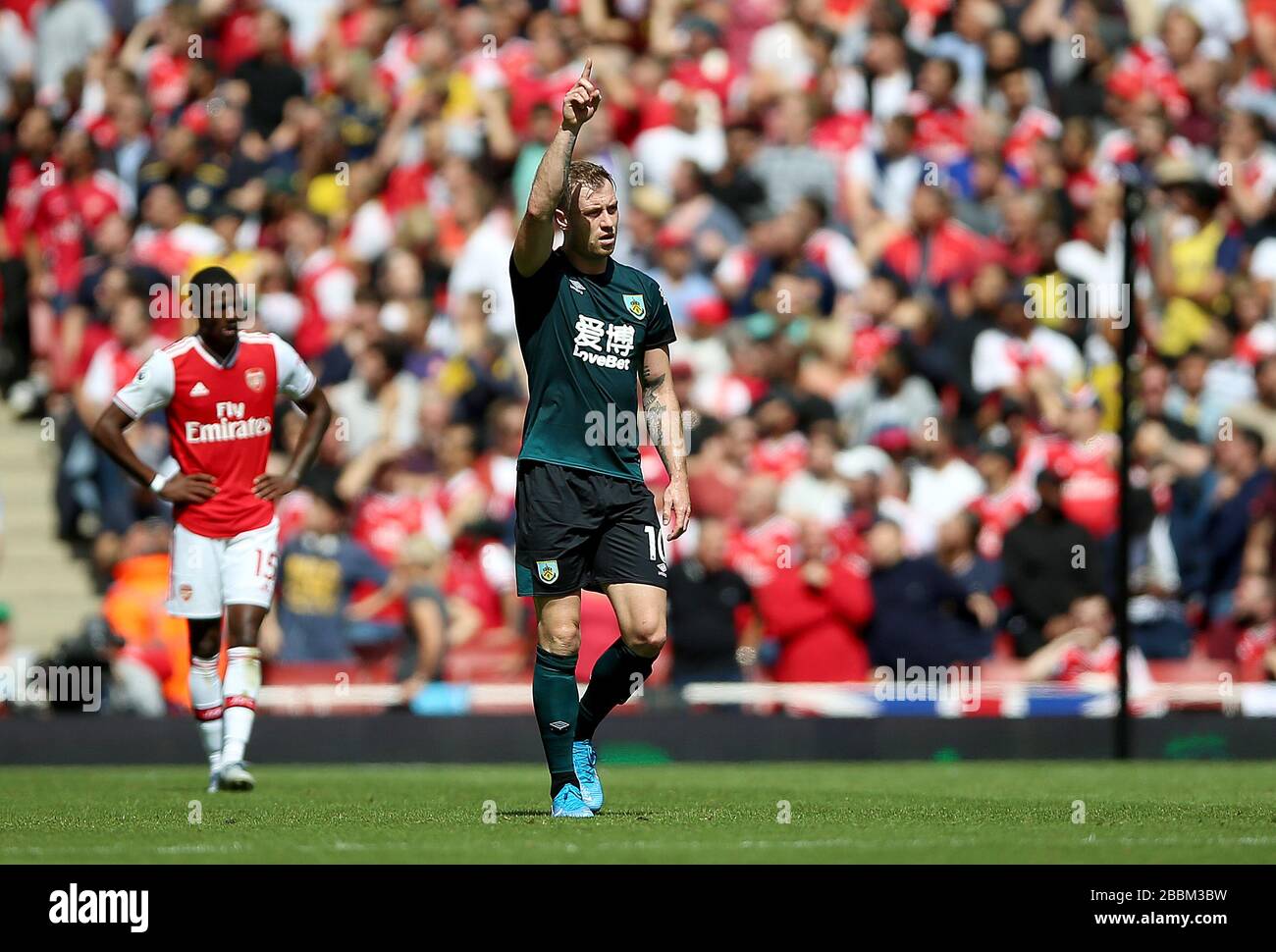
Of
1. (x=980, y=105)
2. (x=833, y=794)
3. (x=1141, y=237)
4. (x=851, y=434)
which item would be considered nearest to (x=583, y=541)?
(x=833, y=794)

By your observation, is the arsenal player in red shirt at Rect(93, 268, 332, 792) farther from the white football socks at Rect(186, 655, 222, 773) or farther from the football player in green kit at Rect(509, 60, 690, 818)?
the football player in green kit at Rect(509, 60, 690, 818)

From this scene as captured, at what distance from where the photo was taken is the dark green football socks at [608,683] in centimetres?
1012

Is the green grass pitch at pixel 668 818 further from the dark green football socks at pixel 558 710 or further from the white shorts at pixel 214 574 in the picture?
the white shorts at pixel 214 574

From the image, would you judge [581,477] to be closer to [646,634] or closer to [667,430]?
[667,430]

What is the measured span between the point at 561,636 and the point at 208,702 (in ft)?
10.3

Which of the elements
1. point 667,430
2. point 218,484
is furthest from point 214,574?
point 667,430

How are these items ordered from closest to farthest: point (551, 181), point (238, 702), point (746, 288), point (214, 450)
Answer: point (551, 181) < point (238, 702) < point (214, 450) < point (746, 288)

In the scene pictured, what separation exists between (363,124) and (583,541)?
12.5m

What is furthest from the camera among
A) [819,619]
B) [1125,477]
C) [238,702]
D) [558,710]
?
[819,619]

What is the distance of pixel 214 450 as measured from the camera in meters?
12.3

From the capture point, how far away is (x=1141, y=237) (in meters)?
20.3
